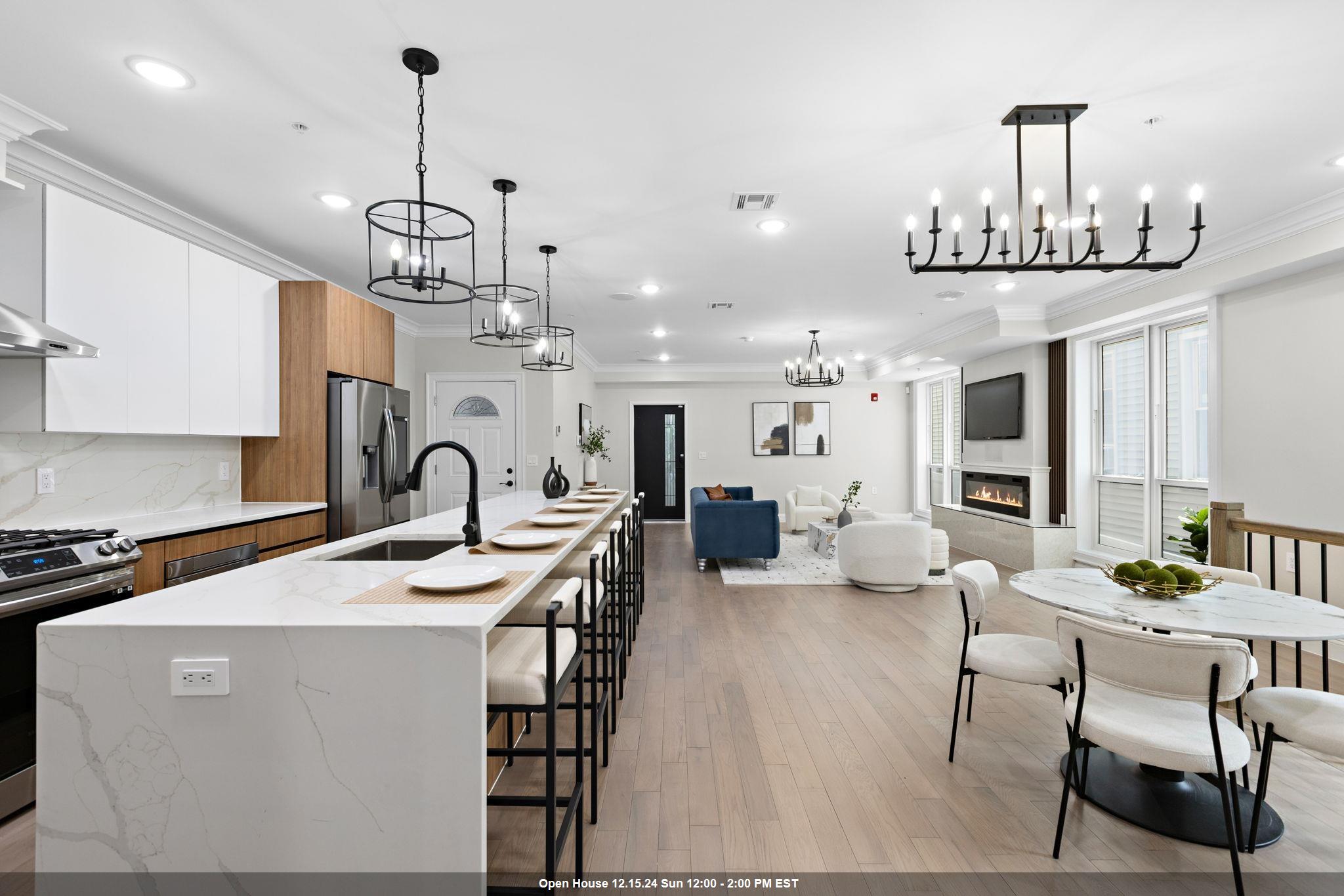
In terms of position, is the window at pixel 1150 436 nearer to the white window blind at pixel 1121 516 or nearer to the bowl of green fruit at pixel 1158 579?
the white window blind at pixel 1121 516

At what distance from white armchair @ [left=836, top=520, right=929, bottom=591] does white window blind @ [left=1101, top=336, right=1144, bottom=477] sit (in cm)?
219

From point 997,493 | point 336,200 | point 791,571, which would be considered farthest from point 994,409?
point 336,200

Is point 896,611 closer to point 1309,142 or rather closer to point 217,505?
point 1309,142

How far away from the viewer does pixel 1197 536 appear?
15.4 feet

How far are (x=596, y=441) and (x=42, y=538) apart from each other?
644cm

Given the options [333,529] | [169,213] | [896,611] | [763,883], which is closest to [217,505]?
[333,529]

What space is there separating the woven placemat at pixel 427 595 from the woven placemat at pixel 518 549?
534 millimetres

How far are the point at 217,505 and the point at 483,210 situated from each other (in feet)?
8.25

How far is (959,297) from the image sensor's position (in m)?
5.68

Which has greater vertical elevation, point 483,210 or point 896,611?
point 483,210

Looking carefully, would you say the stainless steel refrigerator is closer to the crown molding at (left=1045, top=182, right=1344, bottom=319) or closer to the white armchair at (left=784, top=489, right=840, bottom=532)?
the crown molding at (left=1045, top=182, right=1344, bottom=319)

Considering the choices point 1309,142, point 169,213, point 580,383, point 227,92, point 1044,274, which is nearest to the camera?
point 227,92

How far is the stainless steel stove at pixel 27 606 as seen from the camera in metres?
2.13

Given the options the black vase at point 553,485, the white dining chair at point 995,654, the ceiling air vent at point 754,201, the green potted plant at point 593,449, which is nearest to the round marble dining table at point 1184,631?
the white dining chair at point 995,654
